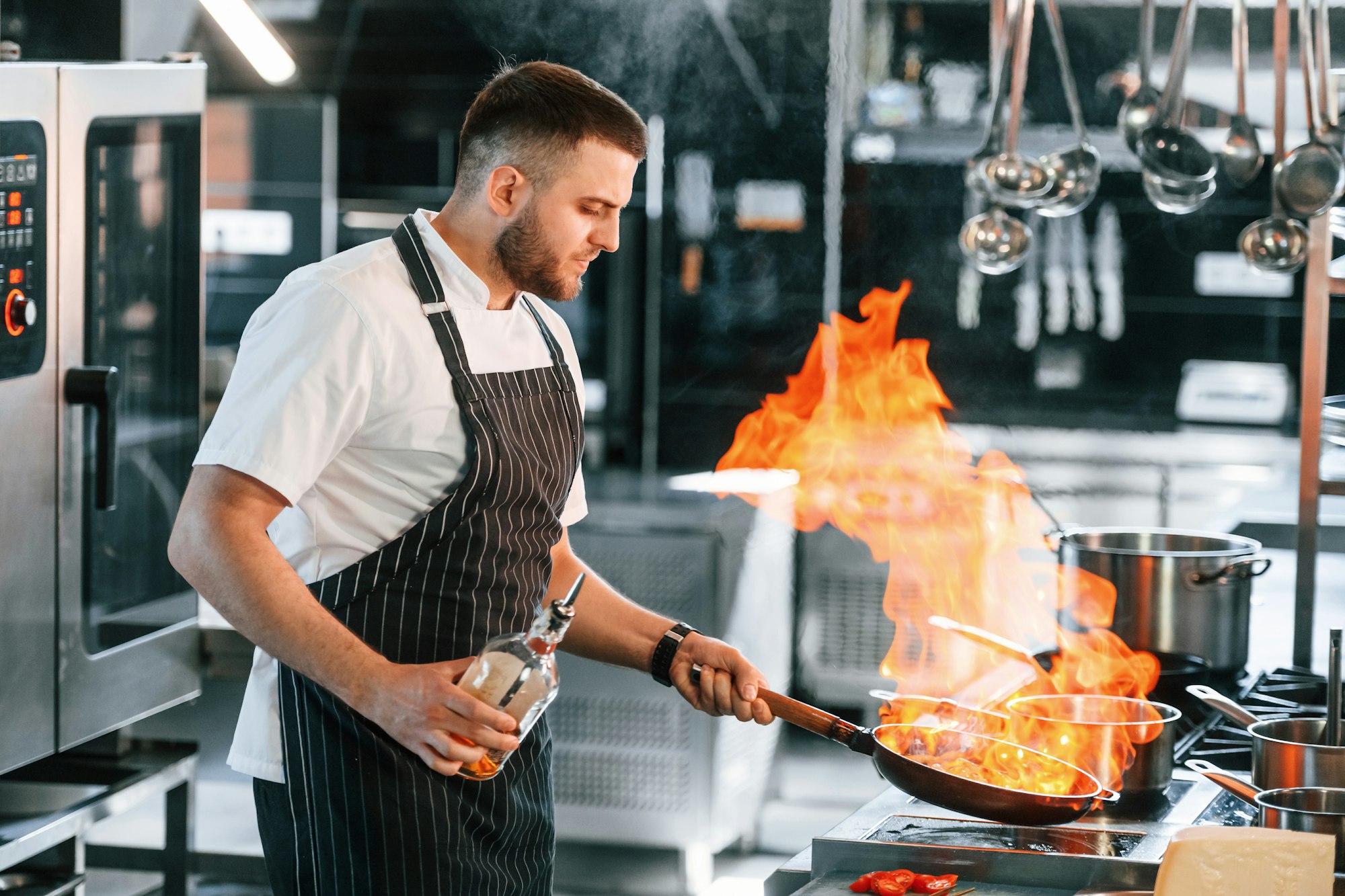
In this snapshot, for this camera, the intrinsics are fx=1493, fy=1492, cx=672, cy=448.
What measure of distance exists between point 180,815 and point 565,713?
1361 mm

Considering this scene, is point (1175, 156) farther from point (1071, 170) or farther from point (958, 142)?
point (958, 142)

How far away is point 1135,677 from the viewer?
6.63 feet

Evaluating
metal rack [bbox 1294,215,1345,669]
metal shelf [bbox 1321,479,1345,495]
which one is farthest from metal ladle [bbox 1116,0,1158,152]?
metal shelf [bbox 1321,479,1345,495]

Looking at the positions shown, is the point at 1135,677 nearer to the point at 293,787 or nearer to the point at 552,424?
the point at 552,424

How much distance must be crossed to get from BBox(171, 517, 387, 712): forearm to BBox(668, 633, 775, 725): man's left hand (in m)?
0.42

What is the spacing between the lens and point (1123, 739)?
1.62 meters

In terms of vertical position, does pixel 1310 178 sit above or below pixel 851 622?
above

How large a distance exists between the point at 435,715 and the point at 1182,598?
1.16 meters

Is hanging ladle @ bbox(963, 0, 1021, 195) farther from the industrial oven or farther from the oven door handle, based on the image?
the oven door handle

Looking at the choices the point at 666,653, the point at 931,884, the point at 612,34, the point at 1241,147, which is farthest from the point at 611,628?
the point at 612,34

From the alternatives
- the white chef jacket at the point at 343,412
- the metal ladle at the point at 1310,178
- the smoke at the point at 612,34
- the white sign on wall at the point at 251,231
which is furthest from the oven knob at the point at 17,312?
the smoke at the point at 612,34

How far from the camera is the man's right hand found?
131 centimetres

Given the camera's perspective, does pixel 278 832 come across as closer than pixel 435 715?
No

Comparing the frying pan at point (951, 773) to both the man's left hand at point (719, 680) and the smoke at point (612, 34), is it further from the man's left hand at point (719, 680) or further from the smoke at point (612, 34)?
the smoke at point (612, 34)
